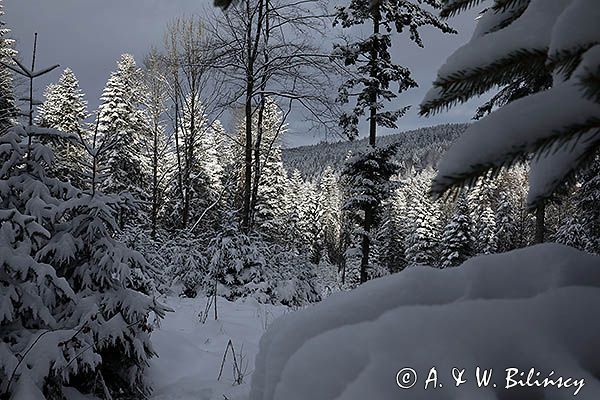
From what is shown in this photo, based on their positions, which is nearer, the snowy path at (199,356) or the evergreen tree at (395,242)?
the snowy path at (199,356)

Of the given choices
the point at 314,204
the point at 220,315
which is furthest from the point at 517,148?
the point at 314,204

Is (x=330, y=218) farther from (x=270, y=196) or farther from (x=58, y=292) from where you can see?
(x=58, y=292)

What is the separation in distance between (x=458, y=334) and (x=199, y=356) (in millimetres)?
3404

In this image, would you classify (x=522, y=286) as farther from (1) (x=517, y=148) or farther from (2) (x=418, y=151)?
(2) (x=418, y=151)

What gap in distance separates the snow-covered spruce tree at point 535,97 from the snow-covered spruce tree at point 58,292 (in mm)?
2530

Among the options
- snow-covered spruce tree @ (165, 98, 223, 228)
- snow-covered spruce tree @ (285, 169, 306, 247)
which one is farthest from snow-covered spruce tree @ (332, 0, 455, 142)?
snow-covered spruce tree @ (285, 169, 306, 247)

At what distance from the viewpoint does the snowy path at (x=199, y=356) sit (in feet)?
9.98

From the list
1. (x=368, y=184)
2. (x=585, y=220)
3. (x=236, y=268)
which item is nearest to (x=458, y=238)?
(x=585, y=220)

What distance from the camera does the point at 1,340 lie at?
8.28 ft

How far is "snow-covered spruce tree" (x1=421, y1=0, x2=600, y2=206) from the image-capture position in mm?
698

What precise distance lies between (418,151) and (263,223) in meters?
132

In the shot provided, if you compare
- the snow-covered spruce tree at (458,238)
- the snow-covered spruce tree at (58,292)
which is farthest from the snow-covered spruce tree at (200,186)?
the snow-covered spruce tree at (58,292)

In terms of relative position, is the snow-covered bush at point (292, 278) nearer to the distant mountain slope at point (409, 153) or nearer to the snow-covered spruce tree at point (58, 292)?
the snow-covered spruce tree at point (58, 292)

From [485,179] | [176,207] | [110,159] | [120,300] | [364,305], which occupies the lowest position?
[120,300]
